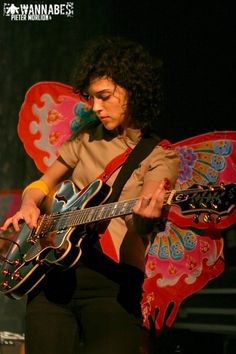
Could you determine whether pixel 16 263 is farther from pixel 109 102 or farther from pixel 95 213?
pixel 109 102

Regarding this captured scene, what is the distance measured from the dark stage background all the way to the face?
519 mm

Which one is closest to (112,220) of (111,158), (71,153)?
(111,158)

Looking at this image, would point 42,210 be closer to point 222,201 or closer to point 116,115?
point 116,115

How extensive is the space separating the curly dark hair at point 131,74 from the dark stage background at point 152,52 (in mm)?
387

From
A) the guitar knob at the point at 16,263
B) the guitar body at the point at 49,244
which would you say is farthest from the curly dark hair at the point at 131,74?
the guitar knob at the point at 16,263

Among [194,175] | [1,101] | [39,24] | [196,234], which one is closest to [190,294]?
[196,234]

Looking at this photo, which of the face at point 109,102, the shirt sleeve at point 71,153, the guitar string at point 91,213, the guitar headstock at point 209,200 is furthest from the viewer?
the shirt sleeve at point 71,153

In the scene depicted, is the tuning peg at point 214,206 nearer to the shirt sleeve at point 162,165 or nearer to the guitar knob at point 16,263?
the shirt sleeve at point 162,165

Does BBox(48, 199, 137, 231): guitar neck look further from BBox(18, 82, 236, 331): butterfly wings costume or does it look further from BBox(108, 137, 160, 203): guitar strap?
BBox(18, 82, 236, 331): butterfly wings costume

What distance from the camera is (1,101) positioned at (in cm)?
247

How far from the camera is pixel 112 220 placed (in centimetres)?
171

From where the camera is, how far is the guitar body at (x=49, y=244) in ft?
5.30

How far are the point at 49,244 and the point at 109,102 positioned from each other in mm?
496

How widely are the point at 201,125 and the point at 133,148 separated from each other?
1.86 feet
